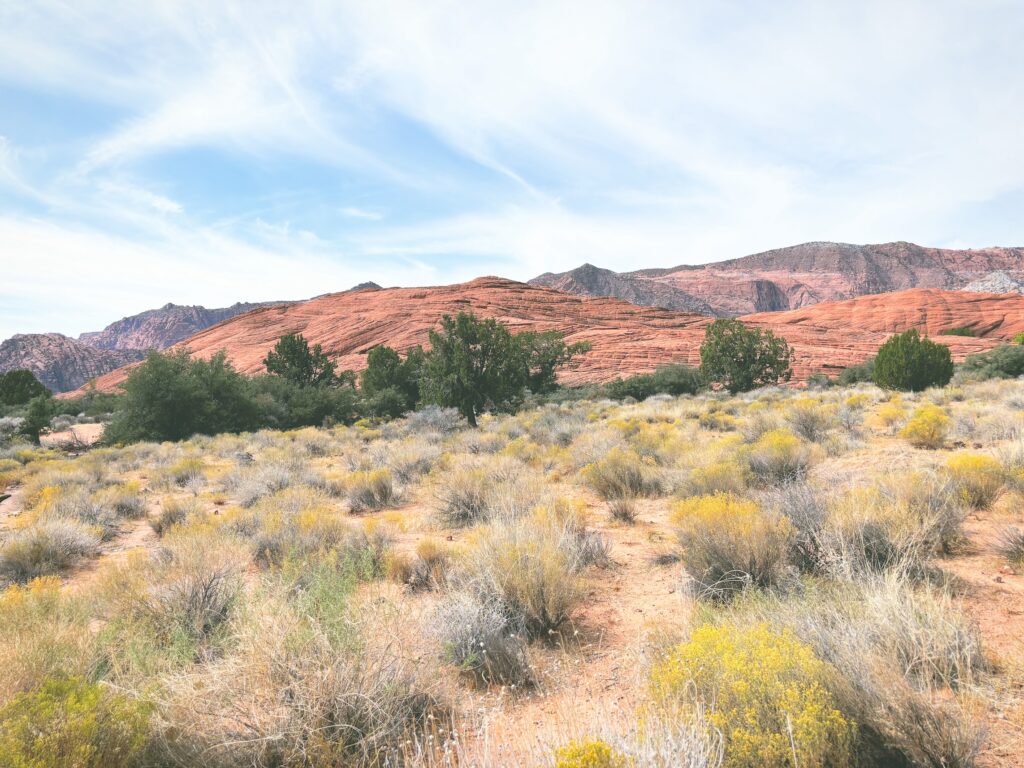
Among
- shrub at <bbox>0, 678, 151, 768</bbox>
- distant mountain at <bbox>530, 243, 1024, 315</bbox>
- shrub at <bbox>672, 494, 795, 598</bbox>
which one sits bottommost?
shrub at <bbox>672, 494, 795, 598</bbox>

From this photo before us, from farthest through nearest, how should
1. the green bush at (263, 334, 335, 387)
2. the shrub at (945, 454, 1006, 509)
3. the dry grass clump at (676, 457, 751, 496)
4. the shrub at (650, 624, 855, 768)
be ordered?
the green bush at (263, 334, 335, 387) → the dry grass clump at (676, 457, 751, 496) → the shrub at (945, 454, 1006, 509) → the shrub at (650, 624, 855, 768)

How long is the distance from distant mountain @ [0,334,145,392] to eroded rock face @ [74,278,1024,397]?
3914 centimetres

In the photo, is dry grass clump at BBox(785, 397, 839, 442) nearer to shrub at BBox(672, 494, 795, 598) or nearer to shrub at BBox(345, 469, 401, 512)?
shrub at BBox(672, 494, 795, 598)

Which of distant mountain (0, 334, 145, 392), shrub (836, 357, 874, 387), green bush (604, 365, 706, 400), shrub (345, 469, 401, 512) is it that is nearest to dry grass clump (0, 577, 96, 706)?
shrub (345, 469, 401, 512)

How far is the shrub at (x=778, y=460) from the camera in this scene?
711cm

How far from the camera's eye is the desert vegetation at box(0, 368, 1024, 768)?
6.97 ft

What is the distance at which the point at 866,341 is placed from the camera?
5409 cm

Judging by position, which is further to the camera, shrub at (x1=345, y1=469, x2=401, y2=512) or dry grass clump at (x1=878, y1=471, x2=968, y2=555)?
shrub at (x1=345, y1=469, x2=401, y2=512)

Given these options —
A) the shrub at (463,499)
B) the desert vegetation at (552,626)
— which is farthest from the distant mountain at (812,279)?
the desert vegetation at (552,626)

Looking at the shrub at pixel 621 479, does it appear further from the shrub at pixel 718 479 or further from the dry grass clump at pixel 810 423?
the dry grass clump at pixel 810 423

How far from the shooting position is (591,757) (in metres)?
1.63

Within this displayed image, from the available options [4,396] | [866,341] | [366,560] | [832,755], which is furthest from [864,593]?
[866,341]

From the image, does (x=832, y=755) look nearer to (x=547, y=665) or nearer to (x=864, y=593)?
(x=864, y=593)

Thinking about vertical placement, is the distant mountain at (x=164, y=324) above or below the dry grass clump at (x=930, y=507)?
above
